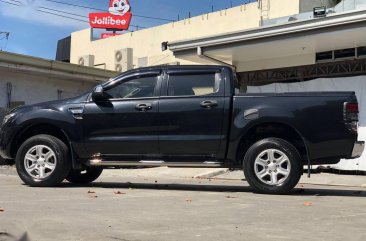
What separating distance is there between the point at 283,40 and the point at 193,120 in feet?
18.9

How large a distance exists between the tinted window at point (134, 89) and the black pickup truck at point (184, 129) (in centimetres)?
2

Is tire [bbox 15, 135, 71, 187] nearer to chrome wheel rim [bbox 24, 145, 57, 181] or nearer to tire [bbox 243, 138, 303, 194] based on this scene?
chrome wheel rim [bbox 24, 145, 57, 181]

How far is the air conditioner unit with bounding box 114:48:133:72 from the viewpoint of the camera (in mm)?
37969

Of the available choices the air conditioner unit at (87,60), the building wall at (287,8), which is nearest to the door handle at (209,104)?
the building wall at (287,8)

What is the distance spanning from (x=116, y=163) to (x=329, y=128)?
3264 mm

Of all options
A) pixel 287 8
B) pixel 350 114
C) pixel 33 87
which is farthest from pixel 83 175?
pixel 287 8

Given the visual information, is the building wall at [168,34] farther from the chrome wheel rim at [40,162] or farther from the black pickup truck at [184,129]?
the chrome wheel rim at [40,162]

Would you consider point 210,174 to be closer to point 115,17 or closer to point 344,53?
point 344,53

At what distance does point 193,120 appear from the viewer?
788 centimetres

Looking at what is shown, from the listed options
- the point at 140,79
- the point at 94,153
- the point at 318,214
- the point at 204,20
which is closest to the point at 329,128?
the point at 318,214

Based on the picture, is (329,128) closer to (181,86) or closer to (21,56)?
(181,86)

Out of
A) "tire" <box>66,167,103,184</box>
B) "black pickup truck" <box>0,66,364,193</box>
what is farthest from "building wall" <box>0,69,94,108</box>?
"black pickup truck" <box>0,66,364,193</box>

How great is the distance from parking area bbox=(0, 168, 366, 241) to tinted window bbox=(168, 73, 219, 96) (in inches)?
60.9

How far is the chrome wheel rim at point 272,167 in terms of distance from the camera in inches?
299
